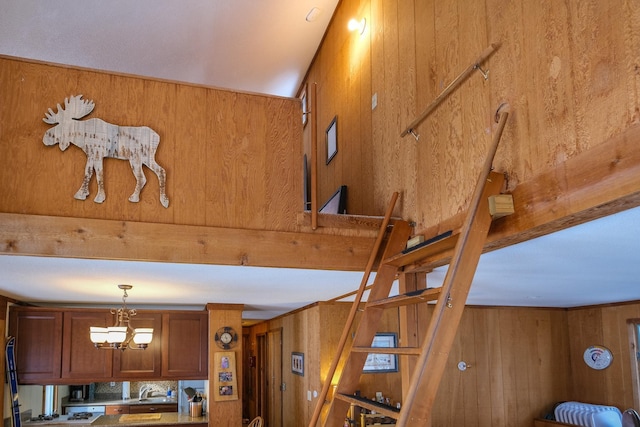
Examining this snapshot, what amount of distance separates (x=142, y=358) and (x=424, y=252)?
515 centimetres

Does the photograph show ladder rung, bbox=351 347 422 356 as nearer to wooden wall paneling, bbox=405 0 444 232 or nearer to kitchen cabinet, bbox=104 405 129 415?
wooden wall paneling, bbox=405 0 444 232

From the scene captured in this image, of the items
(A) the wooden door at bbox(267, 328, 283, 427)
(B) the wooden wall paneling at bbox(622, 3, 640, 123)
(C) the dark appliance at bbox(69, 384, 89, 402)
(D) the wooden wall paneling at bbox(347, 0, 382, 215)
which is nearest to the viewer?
(B) the wooden wall paneling at bbox(622, 3, 640, 123)

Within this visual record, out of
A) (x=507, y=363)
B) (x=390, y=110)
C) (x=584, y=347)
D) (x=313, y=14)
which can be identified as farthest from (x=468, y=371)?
(x=313, y=14)

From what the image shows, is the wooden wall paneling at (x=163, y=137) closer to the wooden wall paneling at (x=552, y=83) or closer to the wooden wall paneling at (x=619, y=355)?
the wooden wall paneling at (x=552, y=83)

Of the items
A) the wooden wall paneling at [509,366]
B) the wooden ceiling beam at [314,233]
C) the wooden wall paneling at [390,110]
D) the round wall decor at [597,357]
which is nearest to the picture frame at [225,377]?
the wooden wall paneling at [509,366]

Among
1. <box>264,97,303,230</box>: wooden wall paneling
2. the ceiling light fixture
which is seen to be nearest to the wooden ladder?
<box>264,97,303,230</box>: wooden wall paneling

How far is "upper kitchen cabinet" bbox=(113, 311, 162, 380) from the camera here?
7.25 metres

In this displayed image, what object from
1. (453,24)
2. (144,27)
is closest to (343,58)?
(144,27)

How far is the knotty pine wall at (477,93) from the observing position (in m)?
2.29

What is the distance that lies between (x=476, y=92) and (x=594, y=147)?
1019mm

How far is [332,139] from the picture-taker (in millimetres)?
6785

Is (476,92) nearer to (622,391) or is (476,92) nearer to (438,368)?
(438,368)

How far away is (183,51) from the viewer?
24.2 ft

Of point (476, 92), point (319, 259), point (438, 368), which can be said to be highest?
point (476, 92)
